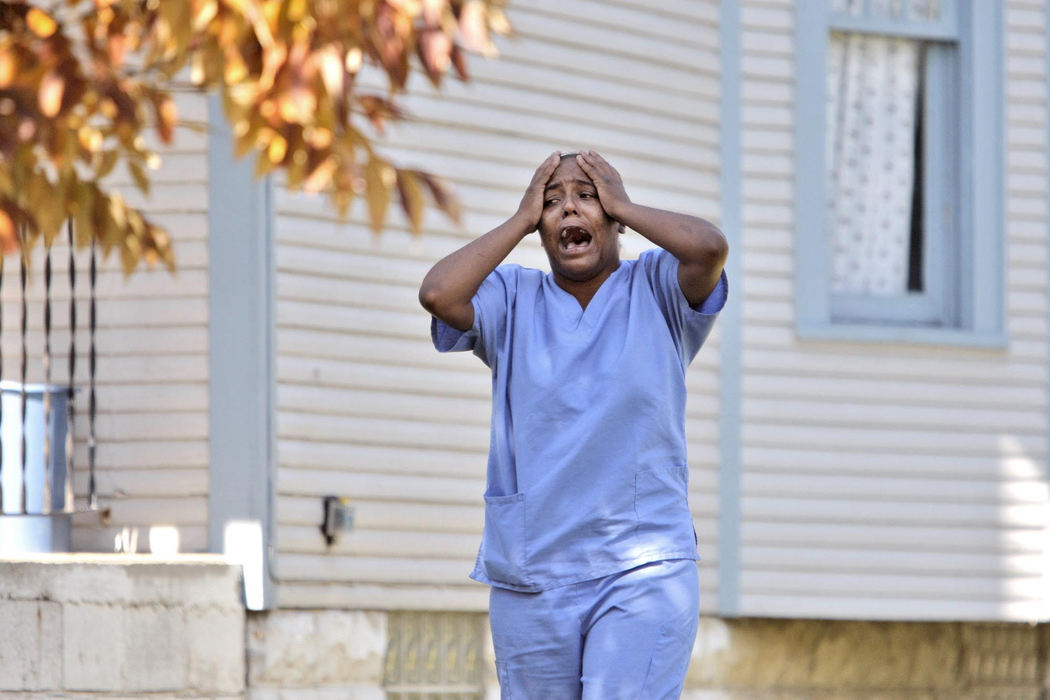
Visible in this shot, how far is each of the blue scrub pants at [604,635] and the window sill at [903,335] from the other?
5.26 m

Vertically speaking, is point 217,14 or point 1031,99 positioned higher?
point 1031,99

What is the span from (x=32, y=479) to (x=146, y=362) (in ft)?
2.28

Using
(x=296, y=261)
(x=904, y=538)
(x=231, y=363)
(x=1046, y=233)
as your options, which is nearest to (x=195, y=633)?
(x=231, y=363)

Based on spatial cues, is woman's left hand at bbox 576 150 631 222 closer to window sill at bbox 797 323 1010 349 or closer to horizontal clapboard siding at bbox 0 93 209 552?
horizontal clapboard siding at bbox 0 93 209 552

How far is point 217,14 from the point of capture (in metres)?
3.61

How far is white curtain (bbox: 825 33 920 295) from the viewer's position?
30.2 feet

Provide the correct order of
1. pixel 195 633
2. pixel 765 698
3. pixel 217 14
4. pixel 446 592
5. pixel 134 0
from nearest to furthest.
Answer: pixel 217 14, pixel 134 0, pixel 195 633, pixel 446 592, pixel 765 698

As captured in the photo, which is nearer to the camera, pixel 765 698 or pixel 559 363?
pixel 559 363

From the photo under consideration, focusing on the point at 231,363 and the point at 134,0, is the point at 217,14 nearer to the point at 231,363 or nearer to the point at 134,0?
the point at 134,0

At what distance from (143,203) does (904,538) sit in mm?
4234

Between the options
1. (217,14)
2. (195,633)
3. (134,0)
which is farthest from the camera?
(195,633)

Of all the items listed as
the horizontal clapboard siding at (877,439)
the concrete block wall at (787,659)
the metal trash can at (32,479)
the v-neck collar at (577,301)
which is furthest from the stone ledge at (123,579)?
the v-neck collar at (577,301)

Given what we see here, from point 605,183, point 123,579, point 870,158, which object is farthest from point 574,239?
point 870,158

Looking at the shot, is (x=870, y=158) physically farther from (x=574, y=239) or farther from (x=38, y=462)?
(x=574, y=239)
